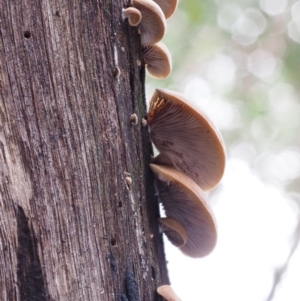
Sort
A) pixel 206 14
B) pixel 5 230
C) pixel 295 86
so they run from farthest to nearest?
1. pixel 295 86
2. pixel 206 14
3. pixel 5 230

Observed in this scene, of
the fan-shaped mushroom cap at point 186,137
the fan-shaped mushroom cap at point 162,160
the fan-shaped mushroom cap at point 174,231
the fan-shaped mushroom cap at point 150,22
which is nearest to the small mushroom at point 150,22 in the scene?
the fan-shaped mushroom cap at point 150,22

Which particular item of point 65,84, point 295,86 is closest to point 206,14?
point 295,86

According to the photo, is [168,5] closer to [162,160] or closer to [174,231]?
[162,160]

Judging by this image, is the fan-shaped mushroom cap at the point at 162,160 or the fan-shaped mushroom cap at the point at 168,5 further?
the fan-shaped mushroom cap at the point at 168,5

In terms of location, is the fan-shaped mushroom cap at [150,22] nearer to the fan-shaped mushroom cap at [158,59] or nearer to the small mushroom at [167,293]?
the fan-shaped mushroom cap at [158,59]

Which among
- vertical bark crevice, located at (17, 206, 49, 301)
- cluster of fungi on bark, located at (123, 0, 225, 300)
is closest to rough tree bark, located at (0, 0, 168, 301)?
vertical bark crevice, located at (17, 206, 49, 301)

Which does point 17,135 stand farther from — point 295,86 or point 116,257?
point 295,86

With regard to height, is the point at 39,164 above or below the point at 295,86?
below
